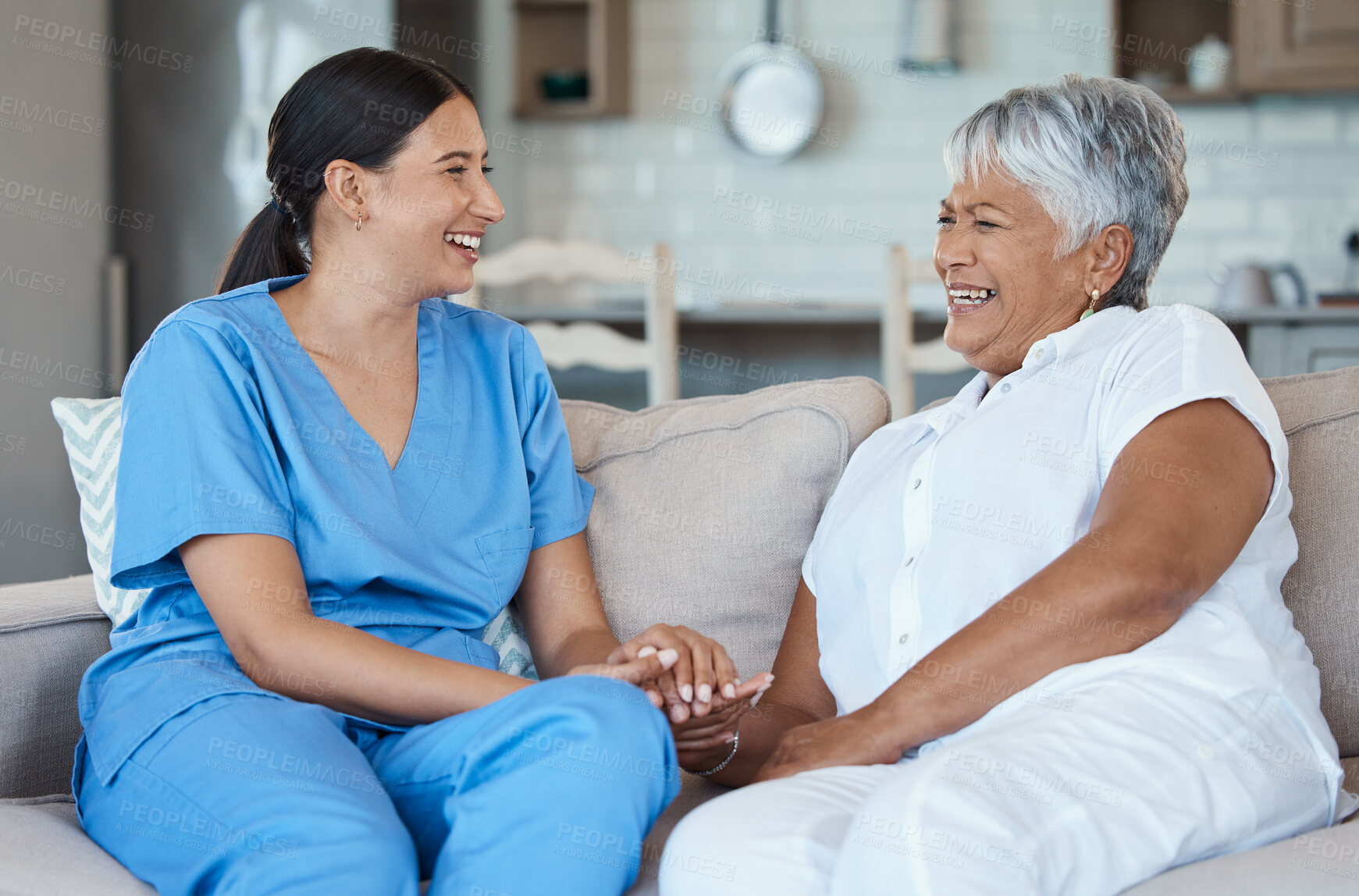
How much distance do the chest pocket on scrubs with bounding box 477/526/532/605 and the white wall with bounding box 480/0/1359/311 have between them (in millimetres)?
3027

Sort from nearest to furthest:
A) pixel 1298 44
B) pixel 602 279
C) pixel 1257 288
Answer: pixel 602 279 < pixel 1257 288 < pixel 1298 44

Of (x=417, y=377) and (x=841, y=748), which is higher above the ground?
(x=417, y=377)

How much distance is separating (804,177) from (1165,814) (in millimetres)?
3481

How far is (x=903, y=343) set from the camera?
3.08 meters

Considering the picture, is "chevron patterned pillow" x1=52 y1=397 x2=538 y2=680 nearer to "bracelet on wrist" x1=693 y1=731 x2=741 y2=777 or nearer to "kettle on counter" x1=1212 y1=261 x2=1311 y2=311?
"bracelet on wrist" x1=693 y1=731 x2=741 y2=777

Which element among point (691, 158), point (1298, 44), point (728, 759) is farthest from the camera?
point (691, 158)

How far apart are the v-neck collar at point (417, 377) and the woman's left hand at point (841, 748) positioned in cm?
51

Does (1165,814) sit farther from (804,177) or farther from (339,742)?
(804,177)

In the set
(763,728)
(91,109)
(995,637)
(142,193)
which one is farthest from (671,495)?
(142,193)

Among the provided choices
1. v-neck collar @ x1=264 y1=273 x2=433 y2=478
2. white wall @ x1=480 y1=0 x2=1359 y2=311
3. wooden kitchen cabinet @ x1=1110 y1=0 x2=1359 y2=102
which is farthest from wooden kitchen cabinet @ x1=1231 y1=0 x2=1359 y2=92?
v-neck collar @ x1=264 y1=273 x2=433 y2=478

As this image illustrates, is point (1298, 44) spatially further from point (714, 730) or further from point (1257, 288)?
point (714, 730)

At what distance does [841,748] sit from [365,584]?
51cm

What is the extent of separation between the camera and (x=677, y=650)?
3.95 feet

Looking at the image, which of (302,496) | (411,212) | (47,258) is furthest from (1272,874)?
(47,258)
